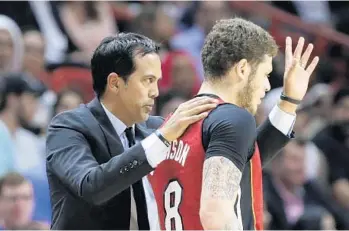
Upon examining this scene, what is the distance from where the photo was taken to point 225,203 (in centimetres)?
299

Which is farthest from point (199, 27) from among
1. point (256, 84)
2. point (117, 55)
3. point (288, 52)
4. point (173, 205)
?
point (173, 205)

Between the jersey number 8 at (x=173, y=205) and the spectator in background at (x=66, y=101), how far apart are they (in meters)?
2.96

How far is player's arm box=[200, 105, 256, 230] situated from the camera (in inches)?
117

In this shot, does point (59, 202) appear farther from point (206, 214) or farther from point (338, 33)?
point (338, 33)

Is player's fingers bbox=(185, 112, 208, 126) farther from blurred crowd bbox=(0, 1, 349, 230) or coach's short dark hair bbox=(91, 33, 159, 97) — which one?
blurred crowd bbox=(0, 1, 349, 230)

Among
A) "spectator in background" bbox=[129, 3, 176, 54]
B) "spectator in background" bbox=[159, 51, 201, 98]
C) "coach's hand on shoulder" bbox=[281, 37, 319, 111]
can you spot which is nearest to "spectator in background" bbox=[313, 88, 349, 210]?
"spectator in background" bbox=[159, 51, 201, 98]

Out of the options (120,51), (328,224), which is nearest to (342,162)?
(328,224)

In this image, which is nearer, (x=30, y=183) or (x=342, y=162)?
(x=30, y=183)

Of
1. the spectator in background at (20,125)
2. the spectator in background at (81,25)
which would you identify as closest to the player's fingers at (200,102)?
the spectator in background at (20,125)

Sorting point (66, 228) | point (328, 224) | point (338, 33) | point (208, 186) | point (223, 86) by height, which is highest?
point (223, 86)

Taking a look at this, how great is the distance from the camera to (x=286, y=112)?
367 cm

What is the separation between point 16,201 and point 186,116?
7.48 feet

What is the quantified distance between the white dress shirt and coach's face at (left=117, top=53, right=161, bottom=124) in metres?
0.11

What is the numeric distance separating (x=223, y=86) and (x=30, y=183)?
7.77 ft
